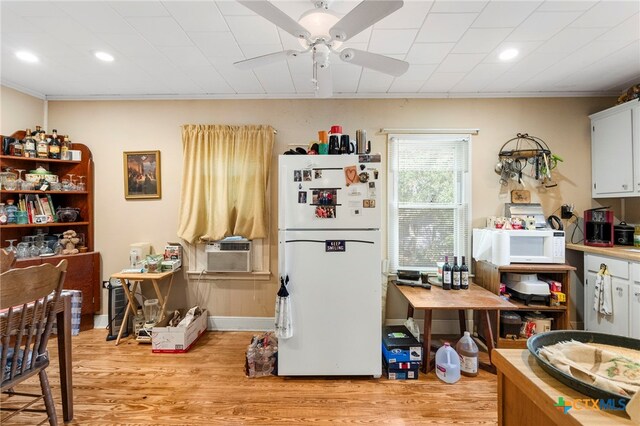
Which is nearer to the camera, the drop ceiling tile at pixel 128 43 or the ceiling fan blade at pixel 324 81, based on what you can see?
the ceiling fan blade at pixel 324 81

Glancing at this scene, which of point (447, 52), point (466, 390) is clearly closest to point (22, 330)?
point (466, 390)

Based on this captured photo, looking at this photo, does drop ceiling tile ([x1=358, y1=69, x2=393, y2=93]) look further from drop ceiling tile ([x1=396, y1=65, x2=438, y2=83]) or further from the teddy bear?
the teddy bear

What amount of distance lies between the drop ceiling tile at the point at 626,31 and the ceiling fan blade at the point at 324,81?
203 cm

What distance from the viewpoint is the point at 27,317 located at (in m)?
1.49

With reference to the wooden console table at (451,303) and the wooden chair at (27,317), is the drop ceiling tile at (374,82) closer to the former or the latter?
the wooden console table at (451,303)

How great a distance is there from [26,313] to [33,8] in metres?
1.90

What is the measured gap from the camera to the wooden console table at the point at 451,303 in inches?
88.1

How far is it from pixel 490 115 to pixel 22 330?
13.6 ft

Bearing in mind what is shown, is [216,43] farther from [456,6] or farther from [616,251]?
[616,251]

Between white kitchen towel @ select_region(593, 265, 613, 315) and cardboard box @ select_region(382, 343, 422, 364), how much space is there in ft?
5.74

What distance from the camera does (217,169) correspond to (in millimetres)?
3012

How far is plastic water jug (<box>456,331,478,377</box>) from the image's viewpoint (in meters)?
2.27

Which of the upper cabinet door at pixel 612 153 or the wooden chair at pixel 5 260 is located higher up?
the upper cabinet door at pixel 612 153

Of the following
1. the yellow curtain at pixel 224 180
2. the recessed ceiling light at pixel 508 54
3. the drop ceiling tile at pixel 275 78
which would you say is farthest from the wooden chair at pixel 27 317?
the recessed ceiling light at pixel 508 54
